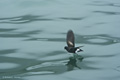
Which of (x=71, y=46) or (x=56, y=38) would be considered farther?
(x=56, y=38)

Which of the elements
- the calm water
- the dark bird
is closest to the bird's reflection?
the calm water

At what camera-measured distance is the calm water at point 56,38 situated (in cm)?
446

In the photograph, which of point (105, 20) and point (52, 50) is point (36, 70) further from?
point (105, 20)

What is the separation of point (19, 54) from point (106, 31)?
1813mm

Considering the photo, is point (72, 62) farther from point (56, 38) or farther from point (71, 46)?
point (56, 38)

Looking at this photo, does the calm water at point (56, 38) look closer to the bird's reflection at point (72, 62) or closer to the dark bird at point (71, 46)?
the bird's reflection at point (72, 62)

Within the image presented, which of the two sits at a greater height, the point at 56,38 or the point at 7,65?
the point at 56,38

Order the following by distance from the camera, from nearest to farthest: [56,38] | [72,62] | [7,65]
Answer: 1. [7,65]
2. [72,62]
3. [56,38]

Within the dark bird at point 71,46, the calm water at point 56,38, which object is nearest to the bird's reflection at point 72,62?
the calm water at point 56,38

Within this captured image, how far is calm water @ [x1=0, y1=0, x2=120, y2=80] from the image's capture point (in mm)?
4460

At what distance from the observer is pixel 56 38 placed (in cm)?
568

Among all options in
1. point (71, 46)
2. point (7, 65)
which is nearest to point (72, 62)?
point (71, 46)

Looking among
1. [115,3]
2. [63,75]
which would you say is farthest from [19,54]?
[115,3]

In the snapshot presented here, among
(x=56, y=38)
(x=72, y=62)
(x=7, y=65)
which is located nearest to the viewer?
(x=7, y=65)
